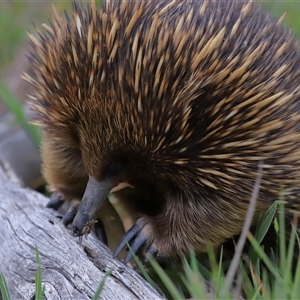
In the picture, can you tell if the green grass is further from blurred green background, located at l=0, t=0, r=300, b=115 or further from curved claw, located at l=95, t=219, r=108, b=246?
blurred green background, located at l=0, t=0, r=300, b=115

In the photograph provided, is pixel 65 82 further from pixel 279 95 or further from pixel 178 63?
pixel 279 95

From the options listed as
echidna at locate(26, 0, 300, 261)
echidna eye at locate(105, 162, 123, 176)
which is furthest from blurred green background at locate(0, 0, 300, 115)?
echidna eye at locate(105, 162, 123, 176)

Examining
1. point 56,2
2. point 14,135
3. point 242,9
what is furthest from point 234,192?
point 56,2

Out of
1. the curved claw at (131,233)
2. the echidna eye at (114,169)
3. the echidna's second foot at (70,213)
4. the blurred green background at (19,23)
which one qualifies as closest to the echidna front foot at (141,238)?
the curved claw at (131,233)

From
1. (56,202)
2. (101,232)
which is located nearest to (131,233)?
(101,232)

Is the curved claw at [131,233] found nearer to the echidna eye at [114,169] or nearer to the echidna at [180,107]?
the echidna at [180,107]

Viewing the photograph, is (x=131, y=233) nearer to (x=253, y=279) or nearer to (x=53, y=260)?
(x=53, y=260)
